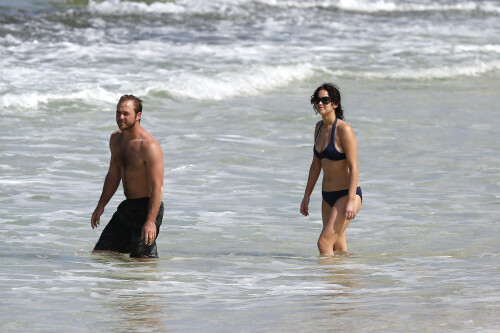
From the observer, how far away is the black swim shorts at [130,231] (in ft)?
24.8

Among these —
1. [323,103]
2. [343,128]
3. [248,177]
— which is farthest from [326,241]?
[248,177]

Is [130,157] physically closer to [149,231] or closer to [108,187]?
[108,187]

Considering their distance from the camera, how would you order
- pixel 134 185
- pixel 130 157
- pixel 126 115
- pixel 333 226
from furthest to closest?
pixel 333 226 → pixel 134 185 → pixel 130 157 → pixel 126 115

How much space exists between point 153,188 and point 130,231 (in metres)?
0.53

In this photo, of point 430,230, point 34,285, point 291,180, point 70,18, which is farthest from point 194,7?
point 34,285

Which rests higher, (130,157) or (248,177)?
(130,157)

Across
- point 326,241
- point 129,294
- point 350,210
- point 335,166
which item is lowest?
point 129,294

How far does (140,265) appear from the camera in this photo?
7.70 metres

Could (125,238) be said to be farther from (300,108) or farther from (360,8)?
(360,8)

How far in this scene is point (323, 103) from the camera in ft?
25.3

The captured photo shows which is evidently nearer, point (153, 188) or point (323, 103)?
point (153, 188)

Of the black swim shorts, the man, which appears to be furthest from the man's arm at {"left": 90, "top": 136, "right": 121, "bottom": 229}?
the black swim shorts

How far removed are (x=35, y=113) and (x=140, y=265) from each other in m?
7.99

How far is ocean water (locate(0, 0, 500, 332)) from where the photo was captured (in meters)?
6.40
